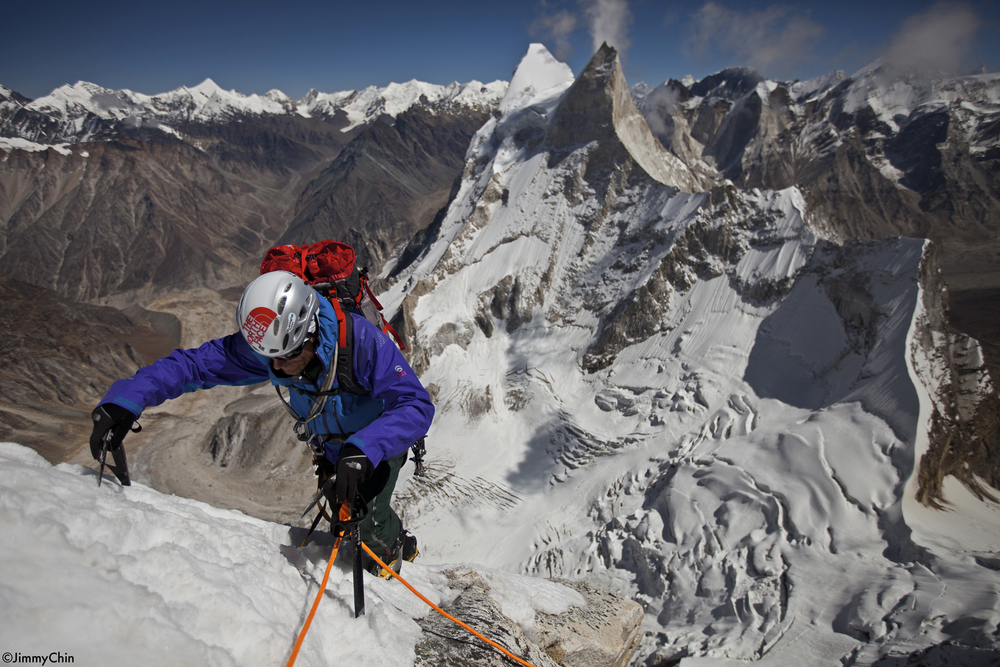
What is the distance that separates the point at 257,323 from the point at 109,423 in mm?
1309

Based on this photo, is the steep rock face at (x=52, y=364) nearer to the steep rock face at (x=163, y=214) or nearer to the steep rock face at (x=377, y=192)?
the steep rock face at (x=163, y=214)

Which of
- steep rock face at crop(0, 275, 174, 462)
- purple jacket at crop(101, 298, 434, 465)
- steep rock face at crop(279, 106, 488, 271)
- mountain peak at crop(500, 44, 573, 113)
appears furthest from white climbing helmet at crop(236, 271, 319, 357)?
steep rock face at crop(279, 106, 488, 271)

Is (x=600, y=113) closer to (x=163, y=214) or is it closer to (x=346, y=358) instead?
(x=346, y=358)

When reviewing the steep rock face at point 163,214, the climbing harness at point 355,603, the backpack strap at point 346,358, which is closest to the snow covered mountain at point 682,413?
the climbing harness at point 355,603

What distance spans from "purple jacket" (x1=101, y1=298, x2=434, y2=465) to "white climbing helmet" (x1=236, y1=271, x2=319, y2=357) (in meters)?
0.22

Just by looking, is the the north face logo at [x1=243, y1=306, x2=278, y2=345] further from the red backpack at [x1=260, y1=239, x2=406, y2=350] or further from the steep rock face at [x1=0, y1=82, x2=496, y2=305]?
the steep rock face at [x1=0, y1=82, x2=496, y2=305]

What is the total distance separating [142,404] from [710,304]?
2450cm

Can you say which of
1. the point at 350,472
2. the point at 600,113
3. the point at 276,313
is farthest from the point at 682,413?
the point at 600,113

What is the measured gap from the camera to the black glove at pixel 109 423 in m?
3.45

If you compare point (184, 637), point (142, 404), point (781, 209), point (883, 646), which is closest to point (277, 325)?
point (142, 404)

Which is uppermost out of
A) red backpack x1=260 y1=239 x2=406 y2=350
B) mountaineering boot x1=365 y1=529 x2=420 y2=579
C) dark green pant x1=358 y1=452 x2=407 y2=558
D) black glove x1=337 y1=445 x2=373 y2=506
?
red backpack x1=260 y1=239 x2=406 y2=350

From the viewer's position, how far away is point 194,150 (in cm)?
17562
